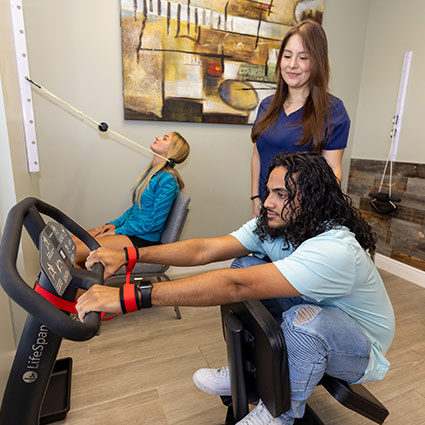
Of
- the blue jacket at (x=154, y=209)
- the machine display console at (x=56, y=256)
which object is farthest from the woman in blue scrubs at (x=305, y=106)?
the machine display console at (x=56, y=256)

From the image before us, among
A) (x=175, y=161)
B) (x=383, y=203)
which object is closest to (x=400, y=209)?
(x=383, y=203)

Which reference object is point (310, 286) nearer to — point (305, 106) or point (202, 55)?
point (305, 106)

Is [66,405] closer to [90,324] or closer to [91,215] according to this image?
[90,324]

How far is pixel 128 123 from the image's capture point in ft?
7.29

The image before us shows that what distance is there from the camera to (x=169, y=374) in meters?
1.53

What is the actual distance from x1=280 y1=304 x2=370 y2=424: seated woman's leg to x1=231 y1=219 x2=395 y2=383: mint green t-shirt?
0.17 feet

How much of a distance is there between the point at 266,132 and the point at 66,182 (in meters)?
1.41

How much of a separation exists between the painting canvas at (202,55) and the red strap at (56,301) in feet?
5.67

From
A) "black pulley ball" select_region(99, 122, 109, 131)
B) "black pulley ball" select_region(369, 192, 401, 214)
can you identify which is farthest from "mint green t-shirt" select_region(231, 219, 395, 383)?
"black pulley ball" select_region(369, 192, 401, 214)

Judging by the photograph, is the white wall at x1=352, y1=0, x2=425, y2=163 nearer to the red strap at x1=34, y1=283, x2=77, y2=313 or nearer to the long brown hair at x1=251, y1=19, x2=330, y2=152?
the long brown hair at x1=251, y1=19, x2=330, y2=152

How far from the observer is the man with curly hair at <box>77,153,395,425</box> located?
0.86 meters

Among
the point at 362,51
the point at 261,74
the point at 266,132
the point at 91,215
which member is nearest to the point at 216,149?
the point at 261,74

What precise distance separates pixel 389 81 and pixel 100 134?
2423mm

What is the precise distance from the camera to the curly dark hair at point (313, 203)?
970 mm
